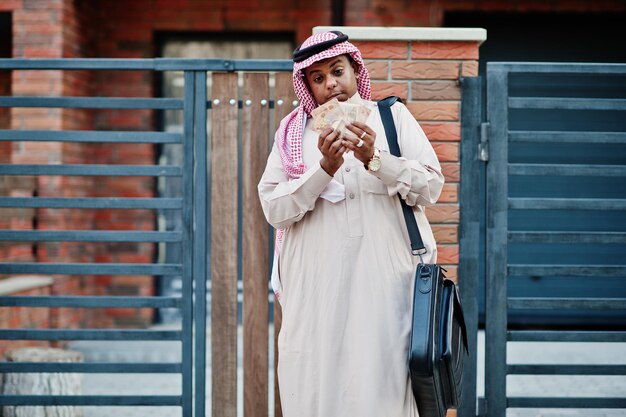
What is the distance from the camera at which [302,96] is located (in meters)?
3.04

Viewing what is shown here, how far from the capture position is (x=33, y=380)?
185 inches

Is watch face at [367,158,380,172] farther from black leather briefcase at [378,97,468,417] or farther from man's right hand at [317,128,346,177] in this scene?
black leather briefcase at [378,97,468,417]

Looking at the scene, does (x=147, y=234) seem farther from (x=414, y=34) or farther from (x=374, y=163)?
(x=414, y=34)

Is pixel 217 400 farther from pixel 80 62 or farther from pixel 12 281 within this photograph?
pixel 12 281

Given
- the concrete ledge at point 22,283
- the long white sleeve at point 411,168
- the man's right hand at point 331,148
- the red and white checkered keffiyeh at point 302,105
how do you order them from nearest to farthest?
the man's right hand at point 331,148, the long white sleeve at point 411,168, the red and white checkered keffiyeh at point 302,105, the concrete ledge at point 22,283

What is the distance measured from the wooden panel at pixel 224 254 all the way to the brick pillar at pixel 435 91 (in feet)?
2.69

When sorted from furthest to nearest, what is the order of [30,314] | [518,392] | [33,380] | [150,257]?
[150,257], [30,314], [518,392], [33,380]

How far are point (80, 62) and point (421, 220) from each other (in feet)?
6.76

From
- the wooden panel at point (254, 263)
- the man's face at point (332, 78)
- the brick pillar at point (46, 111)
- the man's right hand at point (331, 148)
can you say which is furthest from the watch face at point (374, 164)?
the brick pillar at point (46, 111)

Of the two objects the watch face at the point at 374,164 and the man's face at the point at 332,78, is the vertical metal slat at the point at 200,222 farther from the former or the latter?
the watch face at the point at 374,164

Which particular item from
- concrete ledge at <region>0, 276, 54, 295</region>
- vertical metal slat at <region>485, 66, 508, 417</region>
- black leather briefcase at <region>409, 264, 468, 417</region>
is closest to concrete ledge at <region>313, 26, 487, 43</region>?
vertical metal slat at <region>485, 66, 508, 417</region>

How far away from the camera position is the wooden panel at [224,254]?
3.96 meters

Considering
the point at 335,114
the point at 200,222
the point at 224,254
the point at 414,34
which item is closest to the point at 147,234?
the point at 200,222

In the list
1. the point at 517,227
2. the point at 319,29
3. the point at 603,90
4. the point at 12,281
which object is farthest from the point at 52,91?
the point at 603,90
